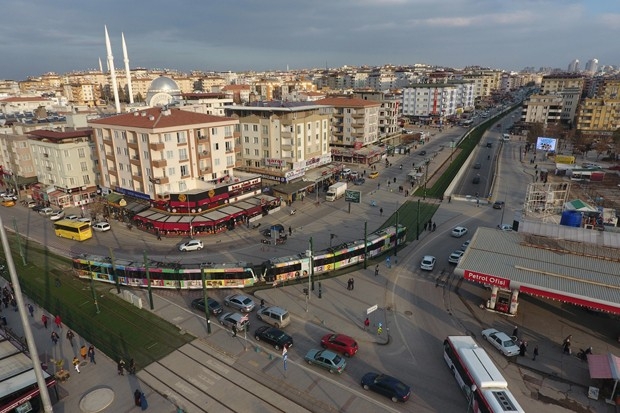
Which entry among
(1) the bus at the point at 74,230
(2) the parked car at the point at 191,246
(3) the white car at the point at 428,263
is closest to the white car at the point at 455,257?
(3) the white car at the point at 428,263

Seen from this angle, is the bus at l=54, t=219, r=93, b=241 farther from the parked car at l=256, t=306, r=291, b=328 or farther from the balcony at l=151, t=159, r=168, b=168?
the parked car at l=256, t=306, r=291, b=328

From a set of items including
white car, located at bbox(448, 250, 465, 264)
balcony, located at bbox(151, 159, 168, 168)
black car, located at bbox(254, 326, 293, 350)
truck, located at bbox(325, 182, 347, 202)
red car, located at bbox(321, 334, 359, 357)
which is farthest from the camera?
truck, located at bbox(325, 182, 347, 202)

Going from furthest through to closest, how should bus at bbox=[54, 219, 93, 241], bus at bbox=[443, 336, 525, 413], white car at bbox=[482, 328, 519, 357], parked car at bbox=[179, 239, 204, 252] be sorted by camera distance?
1. bus at bbox=[54, 219, 93, 241]
2. parked car at bbox=[179, 239, 204, 252]
3. white car at bbox=[482, 328, 519, 357]
4. bus at bbox=[443, 336, 525, 413]

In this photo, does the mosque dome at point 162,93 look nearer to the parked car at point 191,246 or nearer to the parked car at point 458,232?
the parked car at point 191,246

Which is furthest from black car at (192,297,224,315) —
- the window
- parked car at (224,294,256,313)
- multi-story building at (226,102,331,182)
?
multi-story building at (226,102,331,182)

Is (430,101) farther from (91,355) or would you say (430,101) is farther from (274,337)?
(91,355)

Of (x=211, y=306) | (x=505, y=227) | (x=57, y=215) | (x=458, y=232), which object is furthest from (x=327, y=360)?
(x=57, y=215)

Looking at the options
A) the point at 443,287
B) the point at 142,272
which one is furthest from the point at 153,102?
the point at 443,287
